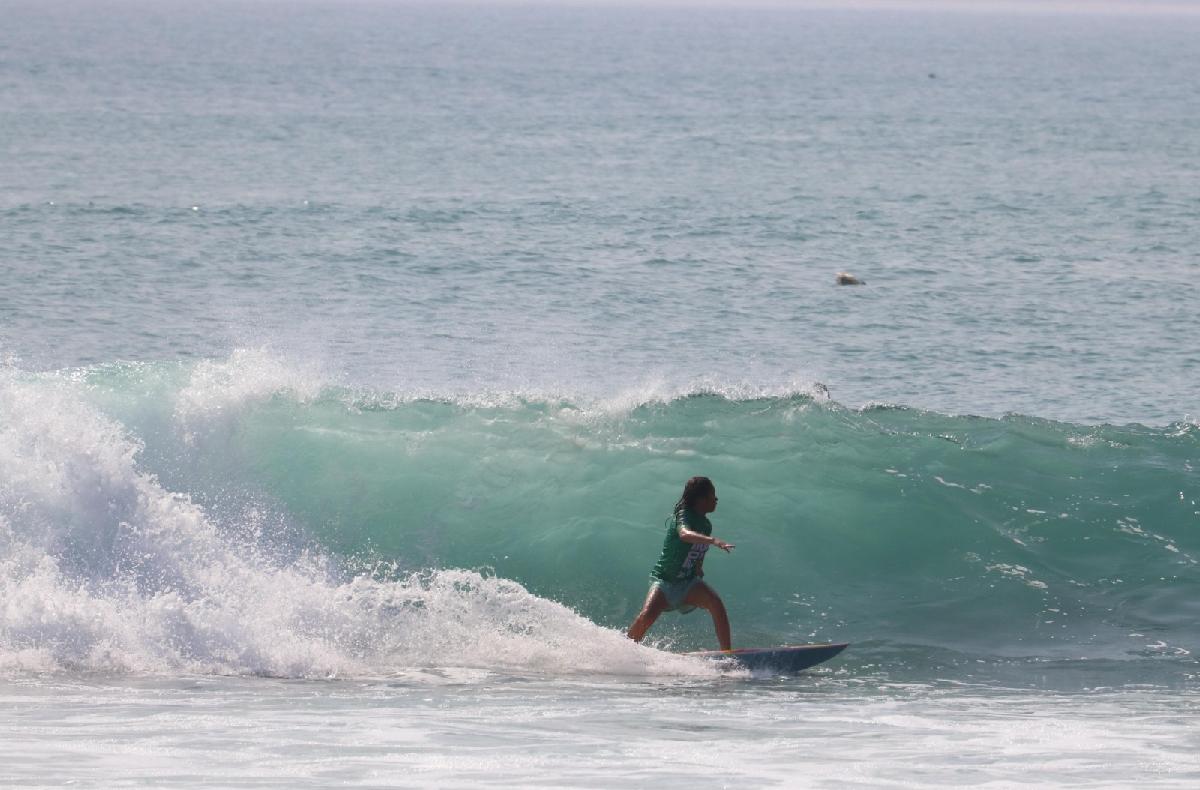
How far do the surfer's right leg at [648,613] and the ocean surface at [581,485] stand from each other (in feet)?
0.49

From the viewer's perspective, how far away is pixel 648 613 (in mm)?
11414

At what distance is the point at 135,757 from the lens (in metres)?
8.73

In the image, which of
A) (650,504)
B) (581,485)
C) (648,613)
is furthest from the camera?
(581,485)

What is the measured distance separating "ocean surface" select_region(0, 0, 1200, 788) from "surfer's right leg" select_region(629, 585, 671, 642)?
15 centimetres

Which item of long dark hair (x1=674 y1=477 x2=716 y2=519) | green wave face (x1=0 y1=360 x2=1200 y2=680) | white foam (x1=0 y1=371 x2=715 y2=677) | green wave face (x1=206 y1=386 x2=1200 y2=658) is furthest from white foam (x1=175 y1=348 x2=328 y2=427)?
long dark hair (x1=674 y1=477 x2=716 y2=519)

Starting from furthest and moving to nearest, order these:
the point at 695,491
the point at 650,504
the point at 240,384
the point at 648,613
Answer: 1. the point at 240,384
2. the point at 650,504
3. the point at 648,613
4. the point at 695,491

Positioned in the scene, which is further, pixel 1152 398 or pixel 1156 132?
pixel 1156 132

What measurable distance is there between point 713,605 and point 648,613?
48cm

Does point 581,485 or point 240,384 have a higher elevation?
point 240,384

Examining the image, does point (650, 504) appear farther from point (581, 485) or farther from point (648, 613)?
point (648, 613)

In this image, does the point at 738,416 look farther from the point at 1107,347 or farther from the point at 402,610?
the point at 1107,347

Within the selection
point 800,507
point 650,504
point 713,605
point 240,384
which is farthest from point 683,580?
point 240,384

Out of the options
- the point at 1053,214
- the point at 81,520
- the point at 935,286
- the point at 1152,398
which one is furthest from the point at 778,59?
the point at 81,520

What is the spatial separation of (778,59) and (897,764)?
109 m
